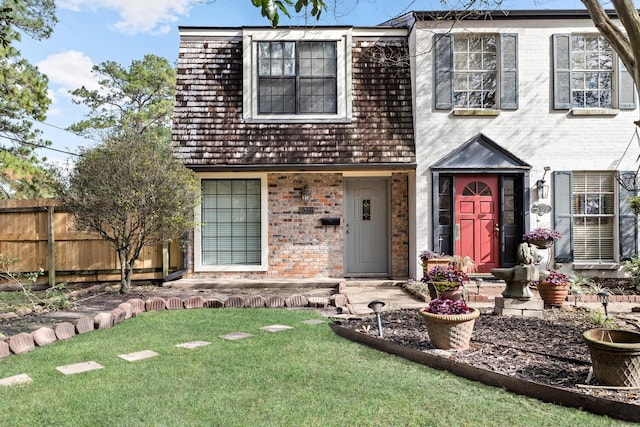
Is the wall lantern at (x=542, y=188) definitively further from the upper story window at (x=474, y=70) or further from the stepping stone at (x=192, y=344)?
the stepping stone at (x=192, y=344)

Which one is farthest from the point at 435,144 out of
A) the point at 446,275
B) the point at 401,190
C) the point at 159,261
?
the point at 159,261

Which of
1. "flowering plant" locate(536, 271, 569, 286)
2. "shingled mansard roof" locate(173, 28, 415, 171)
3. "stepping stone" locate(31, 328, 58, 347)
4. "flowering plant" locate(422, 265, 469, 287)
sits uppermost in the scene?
"shingled mansard roof" locate(173, 28, 415, 171)

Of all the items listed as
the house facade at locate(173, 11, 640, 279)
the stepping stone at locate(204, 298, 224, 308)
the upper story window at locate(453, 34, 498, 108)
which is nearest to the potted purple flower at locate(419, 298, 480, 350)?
the stepping stone at locate(204, 298, 224, 308)

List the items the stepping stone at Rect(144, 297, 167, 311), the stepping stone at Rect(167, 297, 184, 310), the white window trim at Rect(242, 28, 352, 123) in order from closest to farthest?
the stepping stone at Rect(144, 297, 167, 311)
the stepping stone at Rect(167, 297, 184, 310)
the white window trim at Rect(242, 28, 352, 123)

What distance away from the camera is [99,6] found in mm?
14047

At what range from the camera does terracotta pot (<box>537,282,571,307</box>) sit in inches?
253

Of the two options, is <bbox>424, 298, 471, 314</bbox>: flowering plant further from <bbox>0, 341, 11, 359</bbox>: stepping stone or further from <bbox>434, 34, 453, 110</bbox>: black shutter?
<bbox>434, 34, 453, 110</bbox>: black shutter

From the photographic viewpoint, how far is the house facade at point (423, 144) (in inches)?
364

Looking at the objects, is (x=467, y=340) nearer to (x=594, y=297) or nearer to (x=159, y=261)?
(x=594, y=297)

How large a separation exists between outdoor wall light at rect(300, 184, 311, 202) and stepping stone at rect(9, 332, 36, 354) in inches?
234

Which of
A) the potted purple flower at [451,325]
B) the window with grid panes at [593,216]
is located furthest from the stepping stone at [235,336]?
the window with grid panes at [593,216]

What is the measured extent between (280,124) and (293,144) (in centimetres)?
65

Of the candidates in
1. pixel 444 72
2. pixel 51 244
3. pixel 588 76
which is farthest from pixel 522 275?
pixel 51 244

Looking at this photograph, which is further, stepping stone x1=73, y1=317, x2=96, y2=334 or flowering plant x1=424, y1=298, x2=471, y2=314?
stepping stone x1=73, y1=317, x2=96, y2=334
